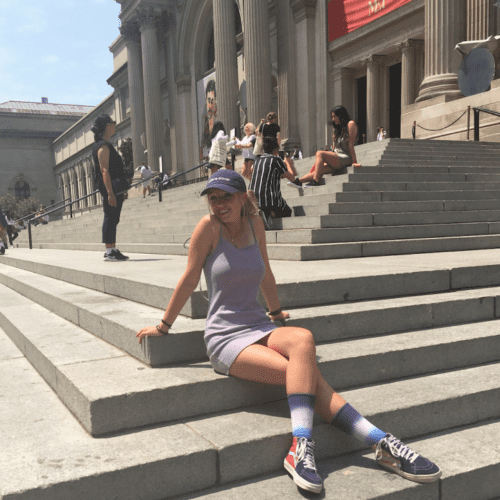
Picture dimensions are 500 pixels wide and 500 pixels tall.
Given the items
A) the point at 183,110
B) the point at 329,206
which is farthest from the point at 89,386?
the point at 183,110

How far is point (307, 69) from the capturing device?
2208cm

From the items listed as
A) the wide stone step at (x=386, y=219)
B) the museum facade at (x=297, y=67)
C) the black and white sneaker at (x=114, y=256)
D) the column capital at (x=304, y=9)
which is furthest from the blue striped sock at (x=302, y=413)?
the column capital at (x=304, y=9)

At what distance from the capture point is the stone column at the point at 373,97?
20.4m

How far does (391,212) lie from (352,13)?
16.5 meters

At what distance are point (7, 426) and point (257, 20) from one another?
70.3 ft

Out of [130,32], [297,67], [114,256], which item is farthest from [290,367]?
[130,32]

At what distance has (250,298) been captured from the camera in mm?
2670

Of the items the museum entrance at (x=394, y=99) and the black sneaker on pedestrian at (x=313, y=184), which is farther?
the museum entrance at (x=394, y=99)

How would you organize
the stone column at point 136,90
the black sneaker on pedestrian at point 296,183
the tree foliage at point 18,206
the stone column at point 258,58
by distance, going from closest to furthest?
the black sneaker on pedestrian at point 296,183, the stone column at point 258,58, the stone column at point 136,90, the tree foliage at point 18,206

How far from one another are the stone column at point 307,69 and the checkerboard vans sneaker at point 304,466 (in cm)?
2033

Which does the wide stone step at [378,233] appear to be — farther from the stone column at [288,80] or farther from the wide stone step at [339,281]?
the stone column at [288,80]

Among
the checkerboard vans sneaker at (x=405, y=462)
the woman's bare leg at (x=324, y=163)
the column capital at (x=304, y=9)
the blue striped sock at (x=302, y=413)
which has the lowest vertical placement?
the checkerboard vans sneaker at (x=405, y=462)

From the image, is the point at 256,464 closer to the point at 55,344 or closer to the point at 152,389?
the point at 152,389

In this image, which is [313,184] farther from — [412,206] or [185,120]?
[185,120]
